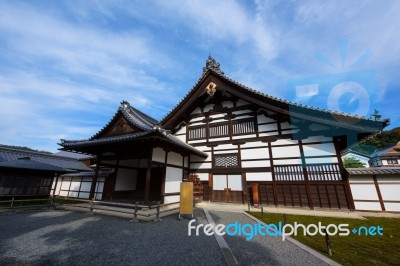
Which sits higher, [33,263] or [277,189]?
[277,189]

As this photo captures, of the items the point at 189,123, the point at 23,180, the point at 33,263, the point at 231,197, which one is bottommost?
the point at 33,263

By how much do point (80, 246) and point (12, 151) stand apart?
20938mm

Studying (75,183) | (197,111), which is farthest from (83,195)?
(197,111)

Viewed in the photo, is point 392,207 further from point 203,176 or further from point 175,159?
point 175,159

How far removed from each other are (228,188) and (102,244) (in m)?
8.82

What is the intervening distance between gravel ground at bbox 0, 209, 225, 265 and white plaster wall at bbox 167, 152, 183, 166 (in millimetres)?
4622

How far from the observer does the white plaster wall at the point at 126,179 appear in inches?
510

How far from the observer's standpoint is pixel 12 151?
18016 millimetres

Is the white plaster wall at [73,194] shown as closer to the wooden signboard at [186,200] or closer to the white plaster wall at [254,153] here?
the wooden signboard at [186,200]

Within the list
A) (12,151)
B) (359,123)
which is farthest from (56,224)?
(12,151)

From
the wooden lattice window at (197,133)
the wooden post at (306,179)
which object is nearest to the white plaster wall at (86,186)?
the wooden lattice window at (197,133)

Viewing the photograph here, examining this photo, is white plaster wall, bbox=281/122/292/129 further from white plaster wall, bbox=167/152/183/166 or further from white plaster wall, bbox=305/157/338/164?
white plaster wall, bbox=167/152/183/166

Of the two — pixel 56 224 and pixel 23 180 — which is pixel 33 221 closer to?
pixel 56 224

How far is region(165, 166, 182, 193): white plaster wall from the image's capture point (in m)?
10.7
